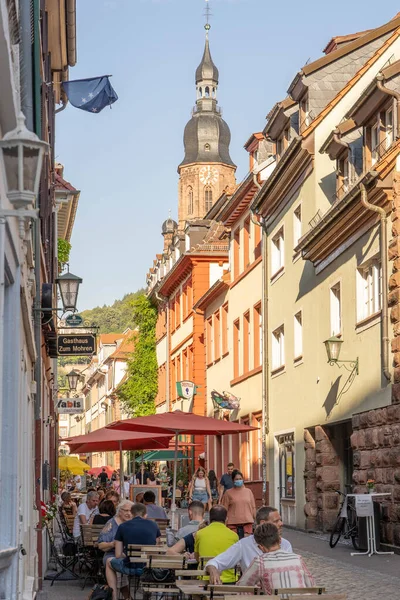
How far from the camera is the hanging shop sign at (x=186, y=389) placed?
4669cm

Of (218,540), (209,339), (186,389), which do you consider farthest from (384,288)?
(186,389)

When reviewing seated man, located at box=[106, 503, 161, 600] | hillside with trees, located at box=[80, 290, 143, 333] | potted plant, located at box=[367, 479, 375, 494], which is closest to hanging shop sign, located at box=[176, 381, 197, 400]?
potted plant, located at box=[367, 479, 375, 494]

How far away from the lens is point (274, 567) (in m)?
8.63

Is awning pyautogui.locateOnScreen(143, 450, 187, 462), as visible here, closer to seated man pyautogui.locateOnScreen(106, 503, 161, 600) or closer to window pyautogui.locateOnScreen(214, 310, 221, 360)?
window pyautogui.locateOnScreen(214, 310, 221, 360)

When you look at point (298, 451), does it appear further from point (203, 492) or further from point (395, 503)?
point (395, 503)

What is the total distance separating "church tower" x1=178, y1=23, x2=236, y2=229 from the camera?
11569 centimetres

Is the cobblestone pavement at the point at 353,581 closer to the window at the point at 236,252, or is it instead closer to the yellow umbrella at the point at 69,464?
the window at the point at 236,252

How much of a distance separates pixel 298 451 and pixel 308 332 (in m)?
3.07

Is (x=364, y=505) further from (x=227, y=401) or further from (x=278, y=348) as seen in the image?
(x=227, y=401)

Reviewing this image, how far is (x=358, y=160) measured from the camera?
2411 cm

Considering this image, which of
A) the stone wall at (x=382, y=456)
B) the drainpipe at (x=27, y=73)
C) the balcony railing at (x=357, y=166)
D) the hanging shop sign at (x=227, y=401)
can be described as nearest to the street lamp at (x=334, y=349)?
the stone wall at (x=382, y=456)

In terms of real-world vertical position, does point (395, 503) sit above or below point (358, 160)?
below

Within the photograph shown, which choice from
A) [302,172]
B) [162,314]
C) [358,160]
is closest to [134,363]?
[162,314]

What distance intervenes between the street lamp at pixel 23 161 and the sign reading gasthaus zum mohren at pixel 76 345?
14.3 metres
